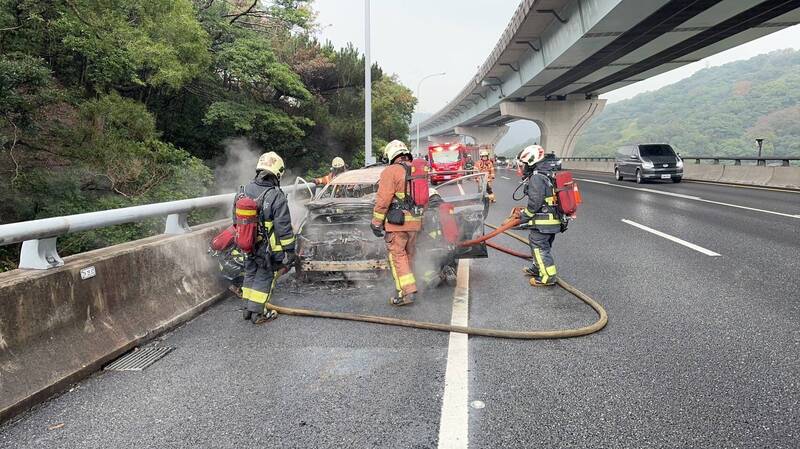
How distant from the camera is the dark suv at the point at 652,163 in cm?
1972

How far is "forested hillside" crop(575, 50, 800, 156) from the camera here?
58.6m

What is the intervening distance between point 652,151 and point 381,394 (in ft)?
69.8

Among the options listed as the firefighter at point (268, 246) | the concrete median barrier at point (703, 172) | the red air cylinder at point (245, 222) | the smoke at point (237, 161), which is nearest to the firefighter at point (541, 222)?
the firefighter at point (268, 246)

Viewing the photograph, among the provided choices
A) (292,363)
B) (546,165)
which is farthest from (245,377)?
Answer: (546,165)

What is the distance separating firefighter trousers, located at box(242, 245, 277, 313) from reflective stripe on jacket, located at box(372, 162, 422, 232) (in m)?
1.14

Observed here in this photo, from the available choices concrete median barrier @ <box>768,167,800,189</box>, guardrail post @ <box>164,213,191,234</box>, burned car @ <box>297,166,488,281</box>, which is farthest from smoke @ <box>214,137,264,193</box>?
concrete median barrier @ <box>768,167,800,189</box>

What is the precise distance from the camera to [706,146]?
60.2 meters

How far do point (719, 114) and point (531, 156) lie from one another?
78.8m

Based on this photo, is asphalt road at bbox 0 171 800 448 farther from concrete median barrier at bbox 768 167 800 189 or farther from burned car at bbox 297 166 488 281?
concrete median barrier at bbox 768 167 800 189

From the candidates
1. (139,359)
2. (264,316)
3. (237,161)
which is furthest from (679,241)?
(237,161)

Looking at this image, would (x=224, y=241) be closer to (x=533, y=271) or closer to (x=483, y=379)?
(x=483, y=379)

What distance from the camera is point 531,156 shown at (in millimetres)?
5816

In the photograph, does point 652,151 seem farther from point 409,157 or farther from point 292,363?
point 292,363

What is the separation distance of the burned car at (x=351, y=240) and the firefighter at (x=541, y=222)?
0.58 m
